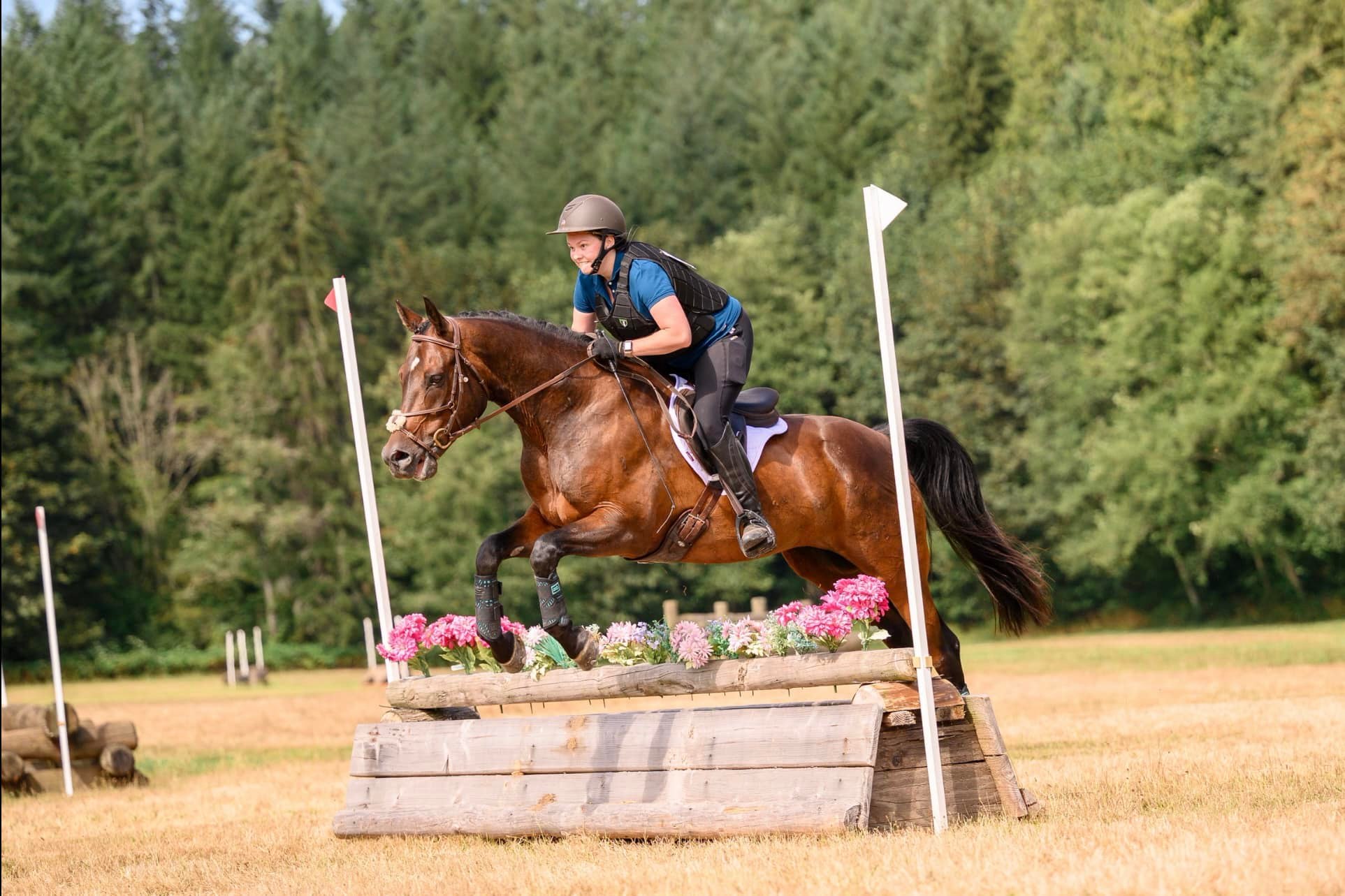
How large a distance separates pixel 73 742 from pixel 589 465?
8890 millimetres

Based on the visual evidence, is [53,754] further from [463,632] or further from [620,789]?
[620,789]

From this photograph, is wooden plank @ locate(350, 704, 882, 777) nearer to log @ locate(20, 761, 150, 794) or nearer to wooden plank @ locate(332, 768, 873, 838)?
wooden plank @ locate(332, 768, 873, 838)

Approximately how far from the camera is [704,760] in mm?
7309

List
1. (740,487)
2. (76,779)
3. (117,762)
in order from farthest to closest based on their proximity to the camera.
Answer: (76,779), (117,762), (740,487)

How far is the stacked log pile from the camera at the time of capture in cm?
1400

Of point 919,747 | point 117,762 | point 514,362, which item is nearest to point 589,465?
point 514,362

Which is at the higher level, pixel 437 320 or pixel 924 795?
pixel 437 320

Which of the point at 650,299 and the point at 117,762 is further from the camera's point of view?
the point at 117,762

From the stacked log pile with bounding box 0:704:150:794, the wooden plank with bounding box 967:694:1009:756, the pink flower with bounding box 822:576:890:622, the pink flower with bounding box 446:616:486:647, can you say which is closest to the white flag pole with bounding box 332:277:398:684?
the pink flower with bounding box 446:616:486:647

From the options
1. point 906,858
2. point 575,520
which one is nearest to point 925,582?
point 575,520

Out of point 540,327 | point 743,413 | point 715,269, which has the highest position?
point 715,269

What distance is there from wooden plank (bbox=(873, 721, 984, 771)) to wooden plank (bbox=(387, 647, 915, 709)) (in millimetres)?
271

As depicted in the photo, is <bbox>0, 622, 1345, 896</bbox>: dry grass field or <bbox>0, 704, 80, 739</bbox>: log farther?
<bbox>0, 704, 80, 739</bbox>: log

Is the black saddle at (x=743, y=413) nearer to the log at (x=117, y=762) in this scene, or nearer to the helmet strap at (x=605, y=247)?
the helmet strap at (x=605, y=247)
